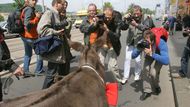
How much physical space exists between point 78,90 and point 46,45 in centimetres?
296

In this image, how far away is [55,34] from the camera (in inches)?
242

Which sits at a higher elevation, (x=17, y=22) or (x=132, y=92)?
(x=17, y=22)

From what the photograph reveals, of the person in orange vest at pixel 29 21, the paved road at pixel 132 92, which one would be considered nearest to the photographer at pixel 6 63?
the paved road at pixel 132 92

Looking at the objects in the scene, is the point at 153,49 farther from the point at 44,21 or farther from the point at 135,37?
the point at 44,21

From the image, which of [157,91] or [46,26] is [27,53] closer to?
[46,26]

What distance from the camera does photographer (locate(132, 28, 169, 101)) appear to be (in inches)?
269

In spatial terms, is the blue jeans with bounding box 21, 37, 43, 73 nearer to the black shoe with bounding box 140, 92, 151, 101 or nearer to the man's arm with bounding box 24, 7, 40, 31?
the man's arm with bounding box 24, 7, 40, 31

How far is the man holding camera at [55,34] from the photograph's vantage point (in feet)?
20.1

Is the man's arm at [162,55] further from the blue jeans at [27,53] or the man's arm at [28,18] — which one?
the blue jeans at [27,53]

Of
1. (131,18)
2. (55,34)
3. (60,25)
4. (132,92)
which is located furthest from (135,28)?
(55,34)

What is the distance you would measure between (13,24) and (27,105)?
21.6 ft

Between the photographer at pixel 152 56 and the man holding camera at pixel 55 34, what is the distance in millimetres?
1575

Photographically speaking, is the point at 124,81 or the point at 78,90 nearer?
the point at 78,90

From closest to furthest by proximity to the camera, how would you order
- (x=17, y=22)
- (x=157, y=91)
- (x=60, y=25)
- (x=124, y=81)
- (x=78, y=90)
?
(x=78, y=90) → (x=60, y=25) → (x=157, y=91) → (x=124, y=81) → (x=17, y=22)
